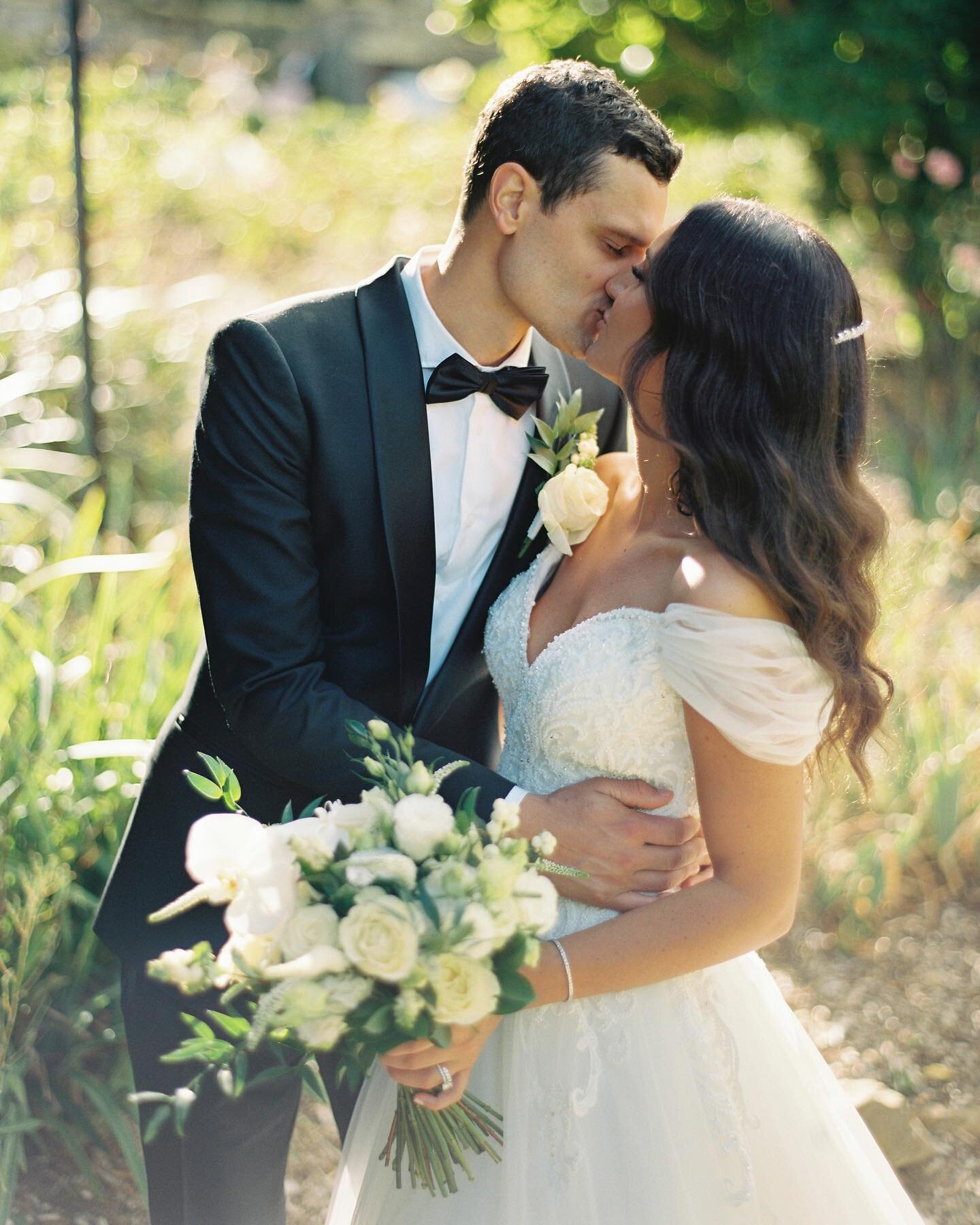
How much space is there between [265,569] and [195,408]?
14.1 feet

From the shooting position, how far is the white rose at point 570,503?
7.27 feet

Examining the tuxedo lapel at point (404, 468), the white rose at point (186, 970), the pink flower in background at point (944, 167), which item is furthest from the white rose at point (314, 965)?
the pink flower in background at point (944, 167)

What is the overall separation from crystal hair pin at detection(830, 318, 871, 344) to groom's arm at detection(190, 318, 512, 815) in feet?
3.04

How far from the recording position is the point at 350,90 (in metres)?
20.9

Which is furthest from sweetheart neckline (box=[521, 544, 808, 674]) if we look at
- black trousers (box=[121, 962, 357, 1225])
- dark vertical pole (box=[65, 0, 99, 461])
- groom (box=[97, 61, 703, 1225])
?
dark vertical pole (box=[65, 0, 99, 461])

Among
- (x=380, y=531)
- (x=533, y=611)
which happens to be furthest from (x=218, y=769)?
(x=533, y=611)

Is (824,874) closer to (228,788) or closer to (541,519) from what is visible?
(541,519)

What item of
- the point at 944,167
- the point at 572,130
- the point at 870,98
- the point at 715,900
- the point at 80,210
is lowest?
the point at 715,900

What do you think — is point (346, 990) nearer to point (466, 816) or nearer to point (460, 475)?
point (466, 816)

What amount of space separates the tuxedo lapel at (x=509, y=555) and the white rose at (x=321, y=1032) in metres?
1.00

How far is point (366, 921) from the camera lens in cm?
137

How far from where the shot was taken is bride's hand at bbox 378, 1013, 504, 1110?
1.62 meters

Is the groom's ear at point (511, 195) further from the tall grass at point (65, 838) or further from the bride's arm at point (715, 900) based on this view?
the tall grass at point (65, 838)

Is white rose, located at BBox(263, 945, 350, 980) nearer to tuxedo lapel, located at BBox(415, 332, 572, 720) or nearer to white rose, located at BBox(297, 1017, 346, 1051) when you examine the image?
white rose, located at BBox(297, 1017, 346, 1051)
